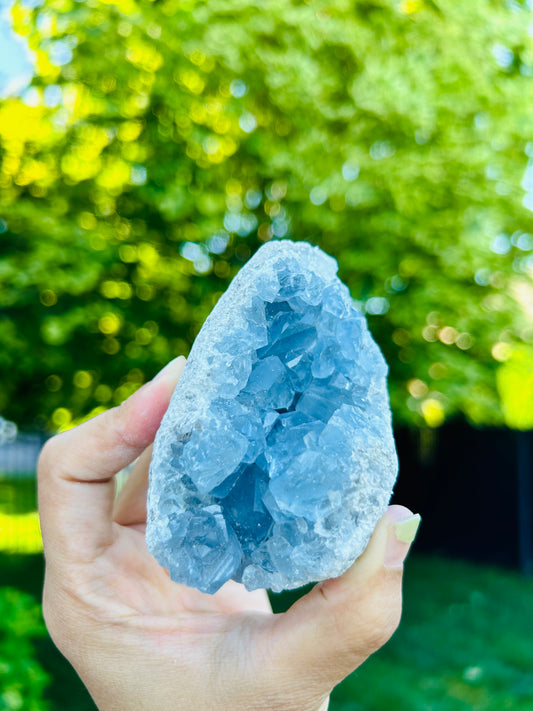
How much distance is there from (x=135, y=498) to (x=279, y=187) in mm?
4043

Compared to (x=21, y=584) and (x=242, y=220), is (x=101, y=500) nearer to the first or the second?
(x=242, y=220)

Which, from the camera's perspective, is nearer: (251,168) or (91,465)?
(91,465)

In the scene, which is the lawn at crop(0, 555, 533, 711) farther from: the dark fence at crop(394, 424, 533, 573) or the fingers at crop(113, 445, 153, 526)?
the fingers at crop(113, 445, 153, 526)

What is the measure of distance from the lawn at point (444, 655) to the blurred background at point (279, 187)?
37 millimetres

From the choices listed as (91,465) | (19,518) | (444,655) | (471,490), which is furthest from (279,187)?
(19,518)

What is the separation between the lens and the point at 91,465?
1.77 m

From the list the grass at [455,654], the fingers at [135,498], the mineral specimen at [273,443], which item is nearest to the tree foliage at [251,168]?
the grass at [455,654]

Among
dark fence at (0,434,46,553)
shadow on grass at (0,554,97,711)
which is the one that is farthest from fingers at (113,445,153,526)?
dark fence at (0,434,46,553)

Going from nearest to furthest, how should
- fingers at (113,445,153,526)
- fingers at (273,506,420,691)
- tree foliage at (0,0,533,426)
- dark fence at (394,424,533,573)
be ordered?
fingers at (273,506,420,691), fingers at (113,445,153,526), tree foliage at (0,0,533,426), dark fence at (394,424,533,573)

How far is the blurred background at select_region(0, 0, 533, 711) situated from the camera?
4.97 m

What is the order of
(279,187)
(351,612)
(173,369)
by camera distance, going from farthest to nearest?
(279,187) < (173,369) < (351,612)

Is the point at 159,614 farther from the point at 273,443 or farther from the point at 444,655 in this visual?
the point at 444,655

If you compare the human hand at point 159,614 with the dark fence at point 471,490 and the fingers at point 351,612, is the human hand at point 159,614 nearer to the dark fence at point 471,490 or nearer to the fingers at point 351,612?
the fingers at point 351,612

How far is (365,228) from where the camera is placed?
5.36m
